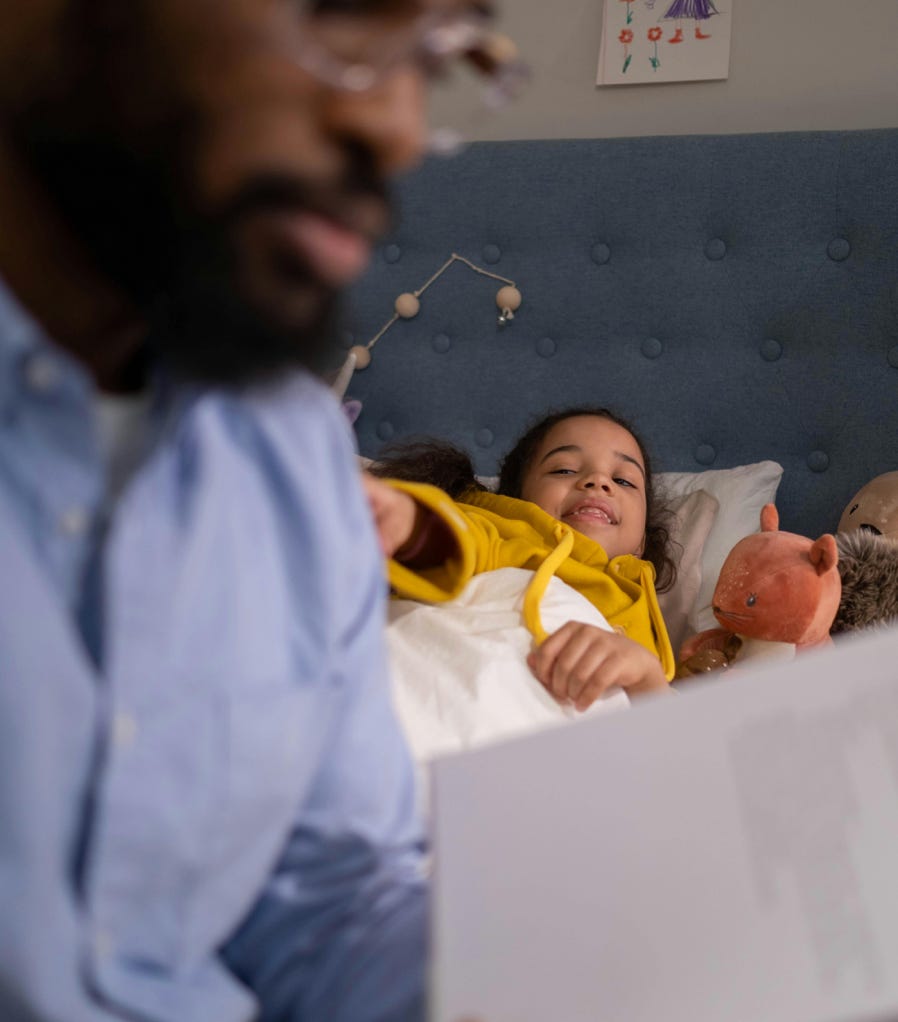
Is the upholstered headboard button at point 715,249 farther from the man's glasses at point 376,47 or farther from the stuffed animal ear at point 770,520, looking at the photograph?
the man's glasses at point 376,47

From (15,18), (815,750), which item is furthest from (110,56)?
(815,750)

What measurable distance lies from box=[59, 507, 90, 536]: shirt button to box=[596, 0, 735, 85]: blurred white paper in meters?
2.08

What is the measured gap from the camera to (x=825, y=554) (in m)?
1.51

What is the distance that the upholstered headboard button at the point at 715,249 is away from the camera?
6.88 feet

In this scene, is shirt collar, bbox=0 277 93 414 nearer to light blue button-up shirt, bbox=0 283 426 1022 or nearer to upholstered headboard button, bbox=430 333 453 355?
light blue button-up shirt, bbox=0 283 426 1022

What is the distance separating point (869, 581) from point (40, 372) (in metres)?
1.41

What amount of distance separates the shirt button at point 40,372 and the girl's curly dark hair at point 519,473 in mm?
1279

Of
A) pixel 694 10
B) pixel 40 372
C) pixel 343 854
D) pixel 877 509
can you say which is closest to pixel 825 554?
pixel 877 509

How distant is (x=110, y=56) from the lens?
52cm

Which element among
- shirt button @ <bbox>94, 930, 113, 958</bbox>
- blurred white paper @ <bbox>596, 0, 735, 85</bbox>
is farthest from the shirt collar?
blurred white paper @ <bbox>596, 0, 735, 85</bbox>

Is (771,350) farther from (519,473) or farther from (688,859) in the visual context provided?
(688,859)

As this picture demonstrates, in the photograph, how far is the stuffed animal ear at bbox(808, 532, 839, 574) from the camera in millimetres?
1499

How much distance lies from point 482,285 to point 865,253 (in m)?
0.80

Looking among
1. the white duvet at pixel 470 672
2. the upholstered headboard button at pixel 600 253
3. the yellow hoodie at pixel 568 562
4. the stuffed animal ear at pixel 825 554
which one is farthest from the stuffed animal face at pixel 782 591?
the upholstered headboard button at pixel 600 253
